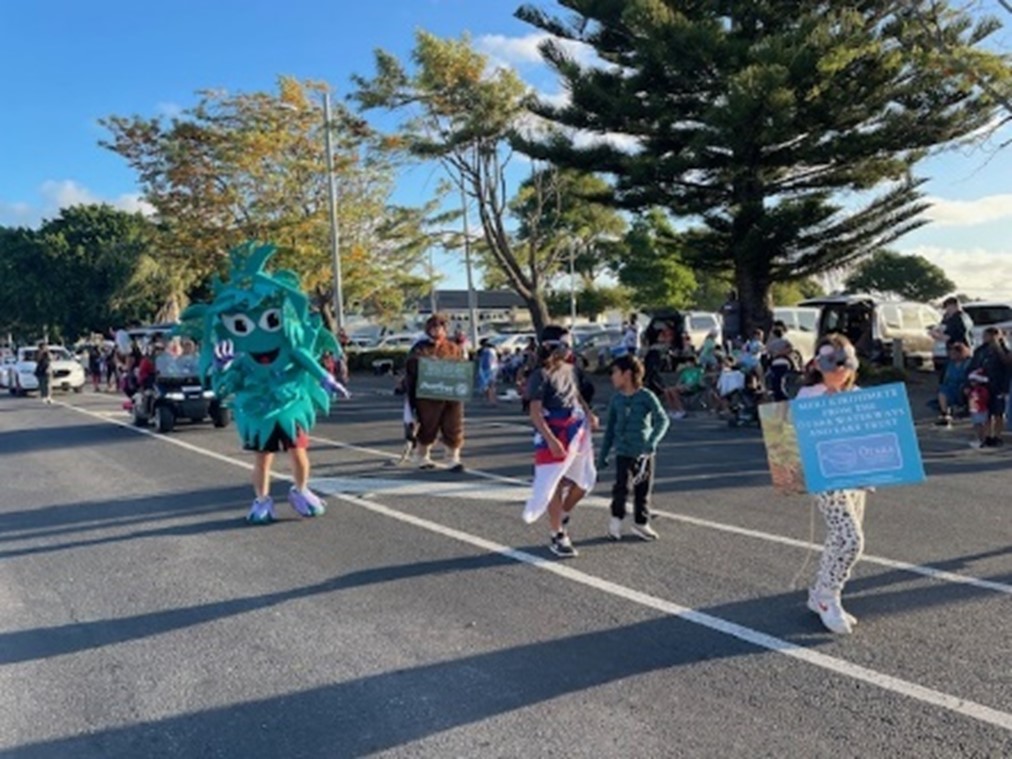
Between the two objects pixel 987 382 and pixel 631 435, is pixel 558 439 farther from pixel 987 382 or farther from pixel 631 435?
pixel 987 382

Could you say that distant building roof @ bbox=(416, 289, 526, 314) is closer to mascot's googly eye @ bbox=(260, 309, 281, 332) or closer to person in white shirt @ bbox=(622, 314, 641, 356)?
person in white shirt @ bbox=(622, 314, 641, 356)

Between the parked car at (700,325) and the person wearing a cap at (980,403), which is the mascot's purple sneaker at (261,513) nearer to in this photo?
the person wearing a cap at (980,403)

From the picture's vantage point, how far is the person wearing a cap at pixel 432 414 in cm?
1089

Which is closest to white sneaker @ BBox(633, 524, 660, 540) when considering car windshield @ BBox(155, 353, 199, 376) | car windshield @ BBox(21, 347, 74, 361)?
car windshield @ BBox(155, 353, 199, 376)

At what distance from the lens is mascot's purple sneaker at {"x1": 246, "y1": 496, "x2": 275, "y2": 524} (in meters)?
7.93

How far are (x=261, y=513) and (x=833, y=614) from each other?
4890 mm

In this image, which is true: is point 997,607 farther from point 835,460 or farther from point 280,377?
point 280,377

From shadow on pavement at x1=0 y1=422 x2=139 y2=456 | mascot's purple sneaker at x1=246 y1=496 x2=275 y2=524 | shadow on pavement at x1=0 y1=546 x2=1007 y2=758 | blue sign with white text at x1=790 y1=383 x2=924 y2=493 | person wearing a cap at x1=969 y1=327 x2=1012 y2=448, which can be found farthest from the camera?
shadow on pavement at x1=0 y1=422 x2=139 y2=456

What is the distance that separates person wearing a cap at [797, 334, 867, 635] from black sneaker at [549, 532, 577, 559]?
5.96ft

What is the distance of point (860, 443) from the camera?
197 inches

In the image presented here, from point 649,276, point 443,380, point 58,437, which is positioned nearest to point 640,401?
point 443,380

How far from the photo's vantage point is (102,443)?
14.6m

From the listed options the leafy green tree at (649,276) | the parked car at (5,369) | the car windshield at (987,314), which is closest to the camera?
the car windshield at (987,314)

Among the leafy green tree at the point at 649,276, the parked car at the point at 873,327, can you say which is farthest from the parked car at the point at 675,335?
the leafy green tree at the point at 649,276
